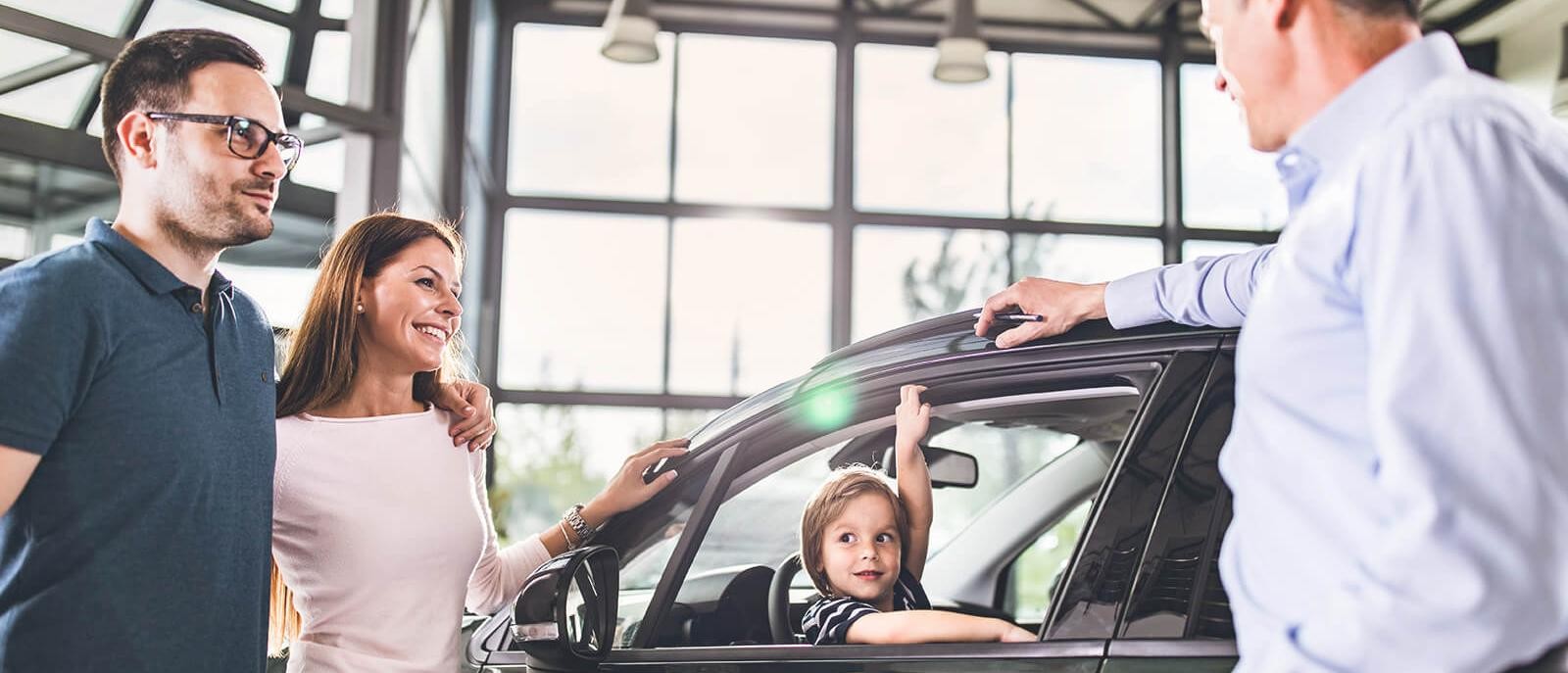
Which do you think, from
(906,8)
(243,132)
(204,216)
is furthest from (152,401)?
(906,8)

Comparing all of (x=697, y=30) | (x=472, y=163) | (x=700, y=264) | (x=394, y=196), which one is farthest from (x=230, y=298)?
(x=697, y=30)

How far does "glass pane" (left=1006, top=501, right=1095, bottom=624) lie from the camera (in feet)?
9.45

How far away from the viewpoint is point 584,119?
8.21m

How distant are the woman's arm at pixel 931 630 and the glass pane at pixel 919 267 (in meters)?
6.62

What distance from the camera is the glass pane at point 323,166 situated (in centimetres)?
501

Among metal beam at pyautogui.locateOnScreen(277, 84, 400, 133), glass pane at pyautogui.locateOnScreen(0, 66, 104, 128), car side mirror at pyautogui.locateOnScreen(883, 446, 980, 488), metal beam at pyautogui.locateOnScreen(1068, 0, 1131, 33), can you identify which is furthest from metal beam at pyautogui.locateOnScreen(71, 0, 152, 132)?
metal beam at pyautogui.locateOnScreen(1068, 0, 1131, 33)

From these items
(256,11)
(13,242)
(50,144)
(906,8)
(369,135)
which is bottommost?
(13,242)

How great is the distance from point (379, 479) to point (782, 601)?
25.8 inches

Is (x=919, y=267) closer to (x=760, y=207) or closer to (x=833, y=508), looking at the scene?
(x=760, y=207)

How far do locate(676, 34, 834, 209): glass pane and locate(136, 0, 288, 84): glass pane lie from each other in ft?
12.0

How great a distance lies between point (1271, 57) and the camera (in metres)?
0.95

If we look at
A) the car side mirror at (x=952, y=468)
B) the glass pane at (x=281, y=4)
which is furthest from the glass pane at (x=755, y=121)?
the car side mirror at (x=952, y=468)

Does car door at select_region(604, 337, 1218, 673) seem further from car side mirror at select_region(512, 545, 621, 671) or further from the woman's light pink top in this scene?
the woman's light pink top

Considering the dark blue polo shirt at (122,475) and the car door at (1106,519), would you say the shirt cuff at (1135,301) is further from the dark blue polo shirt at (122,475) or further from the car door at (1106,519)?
the dark blue polo shirt at (122,475)
